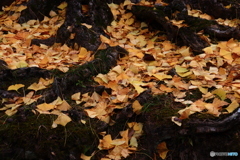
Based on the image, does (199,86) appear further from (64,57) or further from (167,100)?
(64,57)

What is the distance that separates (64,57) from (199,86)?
5.06 ft

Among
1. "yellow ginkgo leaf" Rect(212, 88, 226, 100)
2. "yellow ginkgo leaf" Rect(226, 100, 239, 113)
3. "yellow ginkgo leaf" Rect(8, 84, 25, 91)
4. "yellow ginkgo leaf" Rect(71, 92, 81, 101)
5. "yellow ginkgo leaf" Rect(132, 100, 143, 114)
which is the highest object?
"yellow ginkgo leaf" Rect(226, 100, 239, 113)

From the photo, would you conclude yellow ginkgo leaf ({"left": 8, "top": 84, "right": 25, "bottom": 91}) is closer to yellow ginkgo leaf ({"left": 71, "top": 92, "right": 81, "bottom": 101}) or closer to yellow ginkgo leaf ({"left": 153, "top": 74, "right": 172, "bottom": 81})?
yellow ginkgo leaf ({"left": 71, "top": 92, "right": 81, "bottom": 101})

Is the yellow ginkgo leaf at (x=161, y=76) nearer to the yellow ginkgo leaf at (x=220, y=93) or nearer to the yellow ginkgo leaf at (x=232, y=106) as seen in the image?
the yellow ginkgo leaf at (x=220, y=93)

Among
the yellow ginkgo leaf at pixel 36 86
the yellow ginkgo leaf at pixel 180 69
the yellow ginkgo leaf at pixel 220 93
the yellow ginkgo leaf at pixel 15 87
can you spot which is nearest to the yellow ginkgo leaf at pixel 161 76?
the yellow ginkgo leaf at pixel 180 69

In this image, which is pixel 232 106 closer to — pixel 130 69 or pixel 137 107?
pixel 137 107

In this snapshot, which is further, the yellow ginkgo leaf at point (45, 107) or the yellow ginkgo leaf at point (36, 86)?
the yellow ginkgo leaf at point (36, 86)

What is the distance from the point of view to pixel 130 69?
3291mm

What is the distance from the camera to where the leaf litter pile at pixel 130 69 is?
2602 mm

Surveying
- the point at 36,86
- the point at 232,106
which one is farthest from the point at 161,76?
the point at 36,86

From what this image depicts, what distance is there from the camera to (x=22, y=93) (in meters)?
3.01

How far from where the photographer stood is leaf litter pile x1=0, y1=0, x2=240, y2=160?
2.60m

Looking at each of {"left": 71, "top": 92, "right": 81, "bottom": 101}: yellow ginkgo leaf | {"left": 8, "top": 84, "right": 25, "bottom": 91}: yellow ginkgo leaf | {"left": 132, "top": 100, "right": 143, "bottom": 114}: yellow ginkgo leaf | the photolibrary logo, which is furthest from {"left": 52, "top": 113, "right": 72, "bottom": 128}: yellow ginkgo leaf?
the photolibrary logo

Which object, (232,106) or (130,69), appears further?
(130,69)
